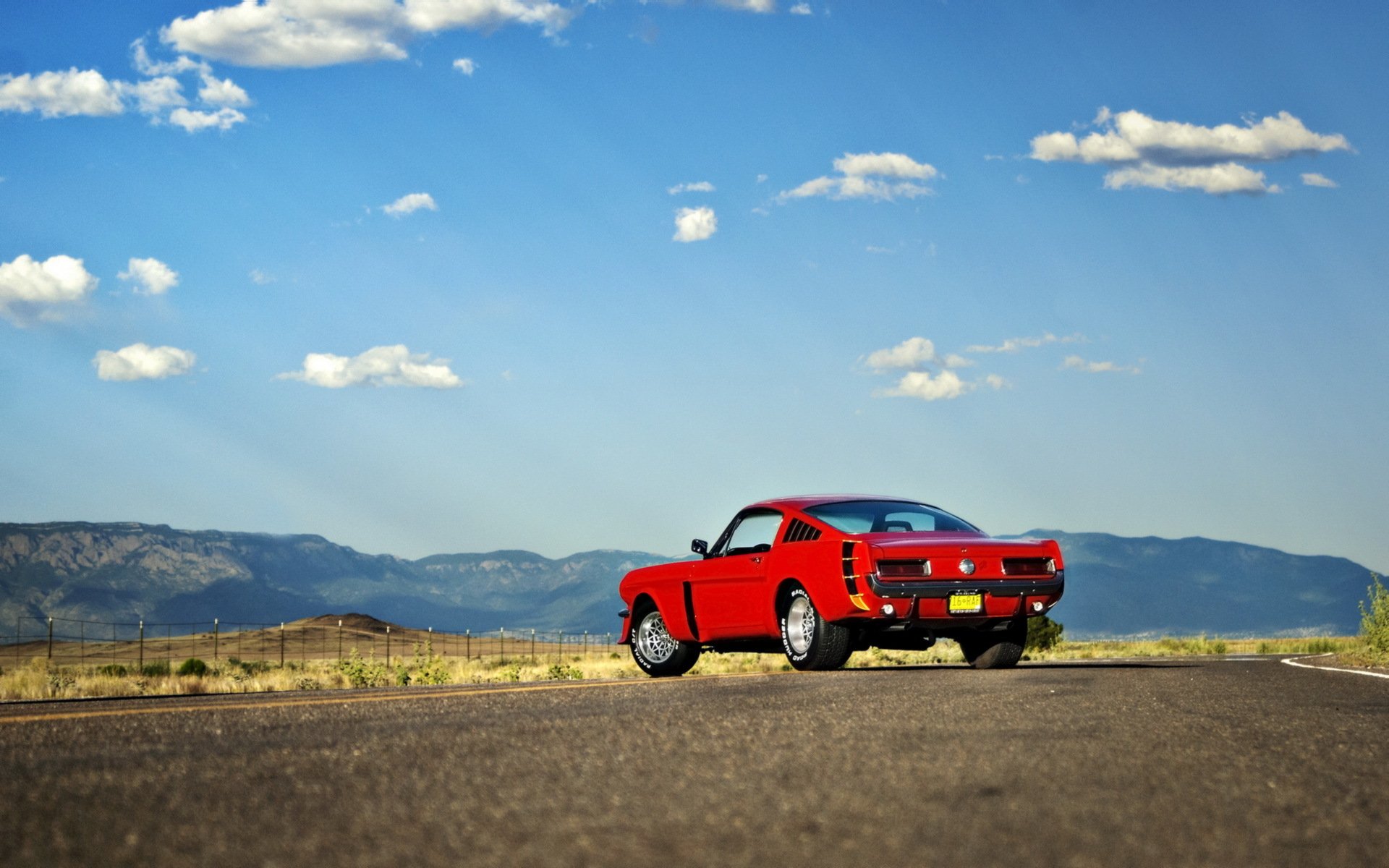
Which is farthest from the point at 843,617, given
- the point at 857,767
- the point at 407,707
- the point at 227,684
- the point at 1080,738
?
the point at 227,684

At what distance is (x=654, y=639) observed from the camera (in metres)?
15.4

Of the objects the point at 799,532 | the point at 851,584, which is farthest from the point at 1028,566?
the point at 799,532

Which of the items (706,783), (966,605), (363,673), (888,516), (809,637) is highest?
(888,516)

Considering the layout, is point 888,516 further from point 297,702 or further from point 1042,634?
point 1042,634

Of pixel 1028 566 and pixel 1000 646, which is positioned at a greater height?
pixel 1028 566

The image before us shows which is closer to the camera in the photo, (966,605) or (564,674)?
(966,605)

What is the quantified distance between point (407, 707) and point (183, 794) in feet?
12.6

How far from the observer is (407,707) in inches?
361

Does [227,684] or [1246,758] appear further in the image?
[227,684]

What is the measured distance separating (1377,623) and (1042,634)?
17.5 meters

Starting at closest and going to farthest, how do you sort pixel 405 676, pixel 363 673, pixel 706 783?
pixel 706 783, pixel 405 676, pixel 363 673

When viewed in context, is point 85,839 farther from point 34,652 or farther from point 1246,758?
point 34,652

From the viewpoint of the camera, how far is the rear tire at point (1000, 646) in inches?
553

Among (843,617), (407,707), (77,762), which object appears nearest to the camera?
(77,762)
